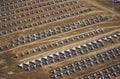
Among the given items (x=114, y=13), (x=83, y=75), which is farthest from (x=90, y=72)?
(x=114, y=13)

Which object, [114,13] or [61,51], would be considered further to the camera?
[114,13]

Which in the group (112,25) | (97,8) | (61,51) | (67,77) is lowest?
(67,77)

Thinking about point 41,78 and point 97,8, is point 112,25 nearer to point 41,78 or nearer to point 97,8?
point 97,8

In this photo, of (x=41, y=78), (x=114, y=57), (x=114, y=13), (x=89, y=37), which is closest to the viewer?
(x=41, y=78)

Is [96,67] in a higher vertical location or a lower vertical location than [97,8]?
lower

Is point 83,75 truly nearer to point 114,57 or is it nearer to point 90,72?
point 90,72

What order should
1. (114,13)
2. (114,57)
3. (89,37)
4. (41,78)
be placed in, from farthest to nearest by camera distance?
(114,13) < (89,37) < (114,57) < (41,78)
